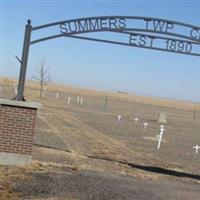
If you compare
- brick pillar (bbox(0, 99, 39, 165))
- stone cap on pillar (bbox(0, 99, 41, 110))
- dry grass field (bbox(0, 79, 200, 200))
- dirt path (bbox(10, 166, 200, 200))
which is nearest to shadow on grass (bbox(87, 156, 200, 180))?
dry grass field (bbox(0, 79, 200, 200))

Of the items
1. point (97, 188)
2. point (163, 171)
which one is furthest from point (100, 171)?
point (97, 188)

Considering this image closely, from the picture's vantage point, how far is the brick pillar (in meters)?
14.2

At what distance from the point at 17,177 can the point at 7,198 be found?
229 cm

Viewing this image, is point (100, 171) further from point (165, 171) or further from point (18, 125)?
point (165, 171)

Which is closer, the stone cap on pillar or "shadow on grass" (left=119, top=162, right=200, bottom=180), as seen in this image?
the stone cap on pillar

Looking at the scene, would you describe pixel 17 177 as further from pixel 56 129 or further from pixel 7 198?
pixel 56 129

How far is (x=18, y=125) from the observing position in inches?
561

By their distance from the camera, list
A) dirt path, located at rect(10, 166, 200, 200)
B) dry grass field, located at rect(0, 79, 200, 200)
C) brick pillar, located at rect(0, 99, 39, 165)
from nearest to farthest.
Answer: dirt path, located at rect(10, 166, 200, 200)
dry grass field, located at rect(0, 79, 200, 200)
brick pillar, located at rect(0, 99, 39, 165)

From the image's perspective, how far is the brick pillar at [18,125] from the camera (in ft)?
46.5

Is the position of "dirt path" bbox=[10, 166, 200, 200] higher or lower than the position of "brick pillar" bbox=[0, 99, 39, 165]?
lower

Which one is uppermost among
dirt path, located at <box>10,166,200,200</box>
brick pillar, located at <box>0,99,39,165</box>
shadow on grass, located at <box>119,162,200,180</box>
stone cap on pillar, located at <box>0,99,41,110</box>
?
stone cap on pillar, located at <box>0,99,41,110</box>

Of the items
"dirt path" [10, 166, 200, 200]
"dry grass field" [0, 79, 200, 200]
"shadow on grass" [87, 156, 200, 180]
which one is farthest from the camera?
"shadow on grass" [87, 156, 200, 180]

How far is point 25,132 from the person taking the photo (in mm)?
14242

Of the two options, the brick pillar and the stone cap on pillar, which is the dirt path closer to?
the brick pillar
